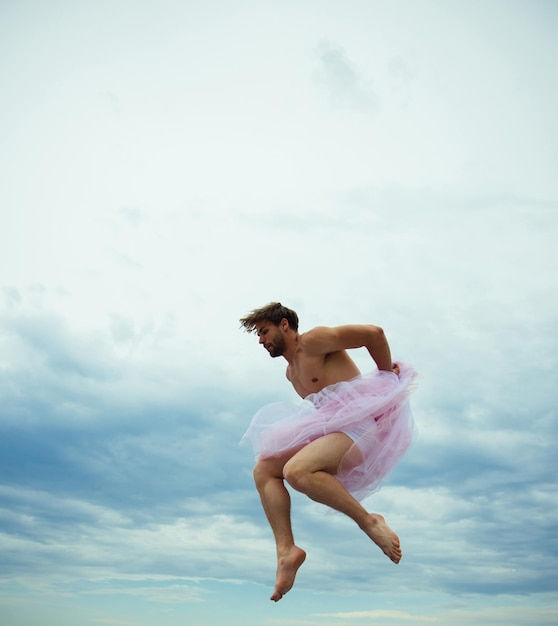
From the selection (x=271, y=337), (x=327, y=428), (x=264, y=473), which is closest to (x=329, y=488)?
(x=327, y=428)

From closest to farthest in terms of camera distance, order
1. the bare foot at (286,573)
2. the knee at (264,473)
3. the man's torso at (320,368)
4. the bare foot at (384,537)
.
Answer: the bare foot at (384,537) < the bare foot at (286,573) < the knee at (264,473) < the man's torso at (320,368)

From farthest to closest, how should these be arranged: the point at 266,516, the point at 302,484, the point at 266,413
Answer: the point at 266,413, the point at 266,516, the point at 302,484

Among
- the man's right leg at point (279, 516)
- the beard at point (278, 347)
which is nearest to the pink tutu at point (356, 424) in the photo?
the man's right leg at point (279, 516)

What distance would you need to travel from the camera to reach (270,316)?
6.73 metres

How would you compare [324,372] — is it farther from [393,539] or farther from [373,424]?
[393,539]

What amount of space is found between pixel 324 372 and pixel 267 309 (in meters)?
0.73

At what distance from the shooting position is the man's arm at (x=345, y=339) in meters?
6.59

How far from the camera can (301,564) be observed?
642 cm

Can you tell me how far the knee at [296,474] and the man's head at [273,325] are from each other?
1.04 m

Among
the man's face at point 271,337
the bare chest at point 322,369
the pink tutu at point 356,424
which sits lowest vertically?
the pink tutu at point 356,424

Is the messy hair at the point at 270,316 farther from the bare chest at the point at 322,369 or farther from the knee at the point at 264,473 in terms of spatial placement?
the knee at the point at 264,473

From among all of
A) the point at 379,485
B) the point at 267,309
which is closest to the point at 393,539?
the point at 379,485

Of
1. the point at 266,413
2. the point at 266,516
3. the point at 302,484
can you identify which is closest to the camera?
the point at 302,484

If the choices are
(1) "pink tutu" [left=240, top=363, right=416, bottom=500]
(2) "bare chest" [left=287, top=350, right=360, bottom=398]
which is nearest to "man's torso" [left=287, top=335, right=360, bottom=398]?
(2) "bare chest" [left=287, top=350, right=360, bottom=398]
